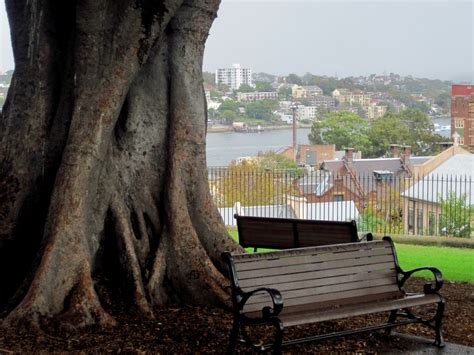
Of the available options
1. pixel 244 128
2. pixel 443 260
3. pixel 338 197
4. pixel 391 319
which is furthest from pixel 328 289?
pixel 244 128

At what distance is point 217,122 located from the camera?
4844 cm

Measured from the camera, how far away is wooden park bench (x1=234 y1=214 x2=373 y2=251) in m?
8.41

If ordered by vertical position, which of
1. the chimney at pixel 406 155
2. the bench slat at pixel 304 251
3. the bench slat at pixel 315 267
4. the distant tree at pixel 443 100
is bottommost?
the chimney at pixel 406 155

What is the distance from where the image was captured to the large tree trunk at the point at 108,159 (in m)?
7.02

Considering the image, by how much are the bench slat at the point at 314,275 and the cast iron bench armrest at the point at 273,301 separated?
0.60 feet

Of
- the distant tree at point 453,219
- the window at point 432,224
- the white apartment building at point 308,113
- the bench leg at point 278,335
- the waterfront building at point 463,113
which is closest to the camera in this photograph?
the bench leg at point 278,335

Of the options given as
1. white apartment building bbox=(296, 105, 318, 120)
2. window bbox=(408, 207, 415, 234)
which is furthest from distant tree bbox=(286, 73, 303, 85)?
window bbox=(408, 207, 415, 234)

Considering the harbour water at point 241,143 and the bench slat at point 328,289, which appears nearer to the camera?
the bench slat at point 328,289

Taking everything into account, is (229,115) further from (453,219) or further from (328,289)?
(328,289)

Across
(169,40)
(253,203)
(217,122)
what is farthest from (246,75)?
(169,40)

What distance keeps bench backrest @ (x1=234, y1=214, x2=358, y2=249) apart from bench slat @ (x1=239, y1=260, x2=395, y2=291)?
1.55 metres

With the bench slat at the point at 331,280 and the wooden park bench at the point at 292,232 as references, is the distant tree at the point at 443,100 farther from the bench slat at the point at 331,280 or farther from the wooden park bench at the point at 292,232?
the bench slat at the point at 331,280

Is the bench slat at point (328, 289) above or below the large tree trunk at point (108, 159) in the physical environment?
below

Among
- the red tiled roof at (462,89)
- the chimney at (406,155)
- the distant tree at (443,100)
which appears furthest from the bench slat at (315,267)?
the distant tree at (443,100)
